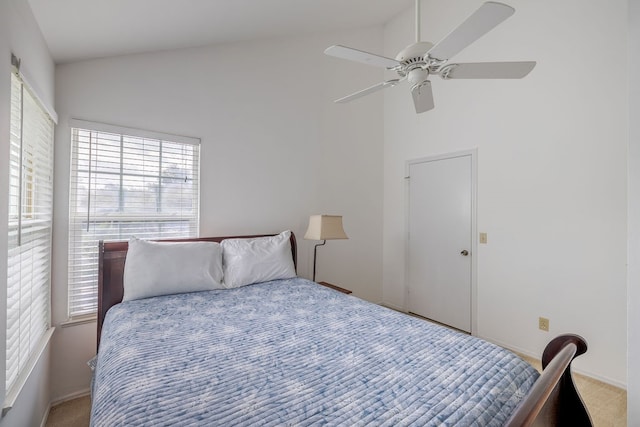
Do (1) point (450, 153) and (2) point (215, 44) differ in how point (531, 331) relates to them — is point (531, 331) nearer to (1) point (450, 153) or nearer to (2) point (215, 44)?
(1) point (450, 153)

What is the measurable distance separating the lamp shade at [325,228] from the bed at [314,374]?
116 cm

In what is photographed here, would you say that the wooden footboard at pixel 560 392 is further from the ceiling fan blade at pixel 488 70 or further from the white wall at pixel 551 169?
the white wall at pixel 551 169

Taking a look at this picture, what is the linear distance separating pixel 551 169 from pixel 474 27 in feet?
6.97

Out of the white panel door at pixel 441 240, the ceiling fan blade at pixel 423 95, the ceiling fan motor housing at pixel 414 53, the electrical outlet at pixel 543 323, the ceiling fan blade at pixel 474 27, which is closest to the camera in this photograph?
the ceiling fan blade at pixel 474 27

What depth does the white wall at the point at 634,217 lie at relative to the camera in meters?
Result: 1.38

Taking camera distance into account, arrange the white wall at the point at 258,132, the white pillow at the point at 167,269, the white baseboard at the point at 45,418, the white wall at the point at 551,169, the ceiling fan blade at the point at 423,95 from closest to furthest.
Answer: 1. the ceiling fan blade at the point at 423,95
2. the white baseboard at the point at 45,418
3. the white pillow at the point at 167,269
4. the white wall at the point at 258,132
5. the white wall at the point at 551,169

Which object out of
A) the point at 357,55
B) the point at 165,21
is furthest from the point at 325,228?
the point at 165,21

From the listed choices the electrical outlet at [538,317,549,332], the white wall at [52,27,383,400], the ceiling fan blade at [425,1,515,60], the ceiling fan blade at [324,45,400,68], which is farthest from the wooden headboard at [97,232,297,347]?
the electrical outlet at [538,317,549,332]

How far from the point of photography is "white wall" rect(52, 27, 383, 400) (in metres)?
2.29

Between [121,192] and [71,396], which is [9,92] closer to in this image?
[121,192]

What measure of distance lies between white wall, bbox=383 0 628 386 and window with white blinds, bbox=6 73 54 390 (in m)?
3.57

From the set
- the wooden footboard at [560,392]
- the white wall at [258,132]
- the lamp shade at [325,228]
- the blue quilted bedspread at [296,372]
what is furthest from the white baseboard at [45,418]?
the wooden footboard at [560,392]

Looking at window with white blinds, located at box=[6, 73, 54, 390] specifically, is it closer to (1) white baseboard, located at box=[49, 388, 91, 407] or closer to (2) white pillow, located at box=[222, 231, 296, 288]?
(1) white baseboard, located at box=[49, 388, 91, 407]

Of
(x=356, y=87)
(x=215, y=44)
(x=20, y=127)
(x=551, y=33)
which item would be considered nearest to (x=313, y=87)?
(x=356, y=87)
